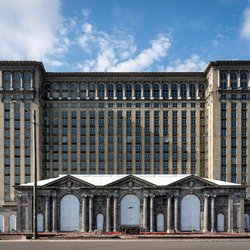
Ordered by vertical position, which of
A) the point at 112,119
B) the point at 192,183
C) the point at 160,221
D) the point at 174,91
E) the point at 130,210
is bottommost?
the point at 160,221

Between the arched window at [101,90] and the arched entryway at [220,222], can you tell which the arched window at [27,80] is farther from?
the arched entryway at [220,222]

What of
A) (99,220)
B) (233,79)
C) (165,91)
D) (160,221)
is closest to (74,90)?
(165,91)

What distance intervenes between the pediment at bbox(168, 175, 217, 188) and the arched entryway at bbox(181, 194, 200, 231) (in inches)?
96.3

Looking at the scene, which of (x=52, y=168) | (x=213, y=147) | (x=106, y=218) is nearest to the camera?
(x=106, y=218)

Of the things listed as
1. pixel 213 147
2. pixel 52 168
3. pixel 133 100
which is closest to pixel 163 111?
pixel 133 100

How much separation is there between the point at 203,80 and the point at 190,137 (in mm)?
19377

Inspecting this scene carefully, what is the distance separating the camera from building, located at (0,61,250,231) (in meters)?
109

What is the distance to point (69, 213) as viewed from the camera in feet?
252

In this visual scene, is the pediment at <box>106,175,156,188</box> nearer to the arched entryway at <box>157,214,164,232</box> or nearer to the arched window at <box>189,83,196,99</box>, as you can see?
the arched entryway at <box>157,214,164,232</box>

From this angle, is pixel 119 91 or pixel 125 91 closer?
pixel 125 91

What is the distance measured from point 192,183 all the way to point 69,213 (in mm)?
28021

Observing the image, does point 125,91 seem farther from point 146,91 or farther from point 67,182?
point 67,182

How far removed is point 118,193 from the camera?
77250 millimetres

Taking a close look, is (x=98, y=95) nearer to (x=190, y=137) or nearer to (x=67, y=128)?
(x=67, y=128)
